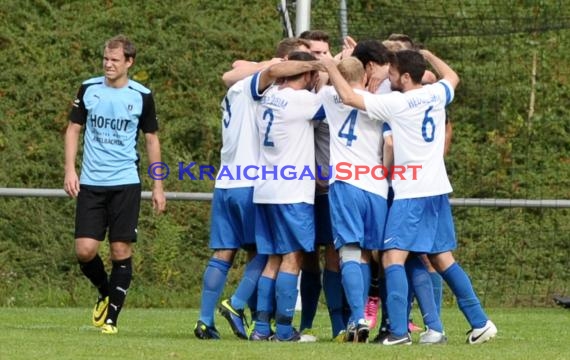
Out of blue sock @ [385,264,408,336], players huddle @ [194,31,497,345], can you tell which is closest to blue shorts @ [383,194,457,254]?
players huddle @ [194,31,497,345]

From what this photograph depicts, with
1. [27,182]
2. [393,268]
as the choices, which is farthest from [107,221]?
[27,182]

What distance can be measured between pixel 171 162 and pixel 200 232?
1.28m

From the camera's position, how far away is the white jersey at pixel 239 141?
9.50m

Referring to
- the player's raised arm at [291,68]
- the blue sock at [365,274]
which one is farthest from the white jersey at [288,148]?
the blue sock at [365,274]

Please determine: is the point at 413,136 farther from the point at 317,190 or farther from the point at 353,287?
the point at 353,287

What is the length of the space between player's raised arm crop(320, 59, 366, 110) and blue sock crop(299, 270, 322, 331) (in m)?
1.61

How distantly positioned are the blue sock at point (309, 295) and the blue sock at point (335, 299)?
0.74ft

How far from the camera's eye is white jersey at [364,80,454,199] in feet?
29.1

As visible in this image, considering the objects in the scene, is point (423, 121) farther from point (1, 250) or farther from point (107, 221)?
point (1, 250)

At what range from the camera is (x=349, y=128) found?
355 inches

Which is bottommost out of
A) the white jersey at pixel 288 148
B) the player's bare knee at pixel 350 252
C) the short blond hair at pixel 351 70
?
the player's bare knee at pixel 350 252

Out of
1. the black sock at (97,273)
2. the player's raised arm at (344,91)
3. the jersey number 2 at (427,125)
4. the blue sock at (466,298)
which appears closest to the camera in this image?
the player's raised arm at (344,91)

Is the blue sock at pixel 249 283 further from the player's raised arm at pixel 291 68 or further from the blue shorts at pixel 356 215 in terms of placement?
the player's raised arm at pixel 291 68

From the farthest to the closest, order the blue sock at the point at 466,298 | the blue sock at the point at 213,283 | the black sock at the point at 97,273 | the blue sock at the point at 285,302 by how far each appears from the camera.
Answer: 1. the black sock at the point at 97,273
2. the blue sock at the point at 213,283
3. the blue sock at the point at 285,302
4. the blue sock at the point at 466,298
